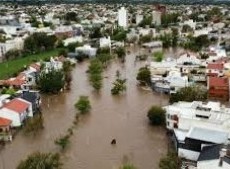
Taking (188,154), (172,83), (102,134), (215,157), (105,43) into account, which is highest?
(215,157)

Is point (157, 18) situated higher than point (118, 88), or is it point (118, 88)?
point (157, 18)

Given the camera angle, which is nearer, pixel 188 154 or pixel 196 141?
pixel 196 141

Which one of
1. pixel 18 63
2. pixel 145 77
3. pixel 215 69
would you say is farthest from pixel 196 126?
pixel 18 63

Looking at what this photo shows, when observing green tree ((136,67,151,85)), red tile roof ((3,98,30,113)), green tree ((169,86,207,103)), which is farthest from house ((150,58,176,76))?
red tile roof ((3,98,30,113))

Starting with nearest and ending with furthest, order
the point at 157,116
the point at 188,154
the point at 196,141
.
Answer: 1. the point at 196,141
2. the point at 188,154
3. the point at 157,116

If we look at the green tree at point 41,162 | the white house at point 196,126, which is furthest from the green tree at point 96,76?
the green tree at point 41,162

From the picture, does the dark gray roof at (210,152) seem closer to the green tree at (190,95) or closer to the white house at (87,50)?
the green tree at (190,95)

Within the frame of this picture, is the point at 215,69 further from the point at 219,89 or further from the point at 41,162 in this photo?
the point at 41,162
